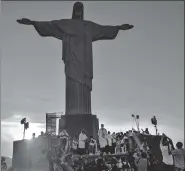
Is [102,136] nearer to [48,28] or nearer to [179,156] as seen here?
[179,156]

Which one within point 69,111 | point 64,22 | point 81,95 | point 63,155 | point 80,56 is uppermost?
point 64,22

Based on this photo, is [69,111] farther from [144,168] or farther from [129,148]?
[144,168]

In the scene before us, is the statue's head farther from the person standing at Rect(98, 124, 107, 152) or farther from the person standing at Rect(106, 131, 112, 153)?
the person standing at Rect(106, 131, 112, 153)

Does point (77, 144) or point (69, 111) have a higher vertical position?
point (69, 111)

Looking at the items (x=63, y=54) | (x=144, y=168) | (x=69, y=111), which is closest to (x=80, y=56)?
(x=63, y=54)

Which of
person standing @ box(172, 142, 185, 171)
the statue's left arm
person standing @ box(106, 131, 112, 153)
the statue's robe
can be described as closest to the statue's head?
the statue's robe

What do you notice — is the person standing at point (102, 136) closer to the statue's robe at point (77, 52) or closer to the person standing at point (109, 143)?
the person standing at point (109, 143)

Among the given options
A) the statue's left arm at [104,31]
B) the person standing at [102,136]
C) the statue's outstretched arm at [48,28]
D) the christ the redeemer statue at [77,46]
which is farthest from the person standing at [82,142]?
the statue's left arm at [104,31]
